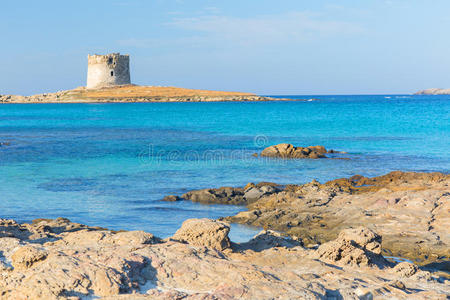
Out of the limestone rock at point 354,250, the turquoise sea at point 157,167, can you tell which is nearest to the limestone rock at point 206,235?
the limestone rock at point 354,250

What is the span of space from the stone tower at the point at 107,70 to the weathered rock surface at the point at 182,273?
85.0 metres

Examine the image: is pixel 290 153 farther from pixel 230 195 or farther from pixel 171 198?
pixel 171 198

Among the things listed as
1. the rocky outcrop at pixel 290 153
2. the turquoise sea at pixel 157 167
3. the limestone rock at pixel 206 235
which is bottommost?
the turquoise sea at pixel 157 167

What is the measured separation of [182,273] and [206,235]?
1.29 metres

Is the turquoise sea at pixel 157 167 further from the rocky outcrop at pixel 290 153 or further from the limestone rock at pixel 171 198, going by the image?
the rocky outcrop at pixel 290 153

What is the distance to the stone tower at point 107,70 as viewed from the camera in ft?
292

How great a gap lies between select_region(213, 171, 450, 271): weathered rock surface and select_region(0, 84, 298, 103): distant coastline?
79.2 m

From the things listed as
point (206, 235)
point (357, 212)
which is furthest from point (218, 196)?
point (206, 235)

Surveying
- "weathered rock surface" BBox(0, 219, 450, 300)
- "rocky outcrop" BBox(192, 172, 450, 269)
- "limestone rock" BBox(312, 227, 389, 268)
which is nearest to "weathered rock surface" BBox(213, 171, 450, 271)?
"rocky outcrop" BBox(192, 172, 450, 269)

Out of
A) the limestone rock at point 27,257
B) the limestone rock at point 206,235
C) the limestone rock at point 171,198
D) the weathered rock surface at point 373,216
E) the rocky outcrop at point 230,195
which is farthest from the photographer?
the limestone rock at point 171,198

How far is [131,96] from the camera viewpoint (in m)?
91.9

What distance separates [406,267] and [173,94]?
92514mm

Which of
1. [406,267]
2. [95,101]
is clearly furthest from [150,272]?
[95,101]

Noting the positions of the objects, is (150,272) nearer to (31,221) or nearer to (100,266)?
(100,266)
